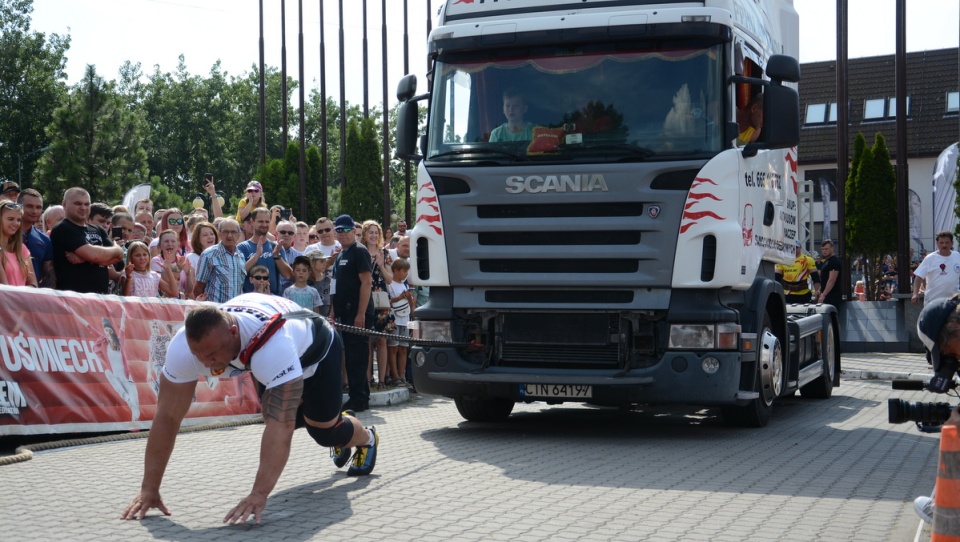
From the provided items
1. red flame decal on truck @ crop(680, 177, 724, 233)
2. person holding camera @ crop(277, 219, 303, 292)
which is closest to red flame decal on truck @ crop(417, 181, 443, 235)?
red flame decal on truck @ crop(680, 177, 724, 233)

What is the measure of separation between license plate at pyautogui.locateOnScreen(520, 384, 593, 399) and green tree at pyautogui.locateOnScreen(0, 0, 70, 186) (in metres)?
60.5

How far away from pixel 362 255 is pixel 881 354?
1397 centimetres

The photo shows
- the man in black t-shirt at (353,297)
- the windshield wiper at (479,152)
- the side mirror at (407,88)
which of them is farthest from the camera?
the man in black t-shirt at (353,297)

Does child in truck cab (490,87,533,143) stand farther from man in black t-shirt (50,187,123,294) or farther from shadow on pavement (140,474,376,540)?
man in black t-shirt (50,187,123,294)

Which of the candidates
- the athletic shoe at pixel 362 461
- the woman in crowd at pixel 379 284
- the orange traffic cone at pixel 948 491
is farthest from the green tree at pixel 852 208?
the orange traffic cone at pixel 948 491

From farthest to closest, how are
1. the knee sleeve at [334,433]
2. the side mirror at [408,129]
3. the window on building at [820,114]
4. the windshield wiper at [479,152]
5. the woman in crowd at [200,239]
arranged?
the window on building at [820,114] < the woman in crowd at [200,239] < the side mirror at [408,129] < the windshield wiper at [479,152] < the knee sleeve at [334,433]

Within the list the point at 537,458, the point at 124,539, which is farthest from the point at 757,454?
the point at 124,539

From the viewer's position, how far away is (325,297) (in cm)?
1427

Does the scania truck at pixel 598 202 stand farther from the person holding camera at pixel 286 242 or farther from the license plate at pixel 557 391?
the person holding camera at pixel 286 242

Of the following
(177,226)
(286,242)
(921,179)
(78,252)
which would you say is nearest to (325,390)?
(78,252)

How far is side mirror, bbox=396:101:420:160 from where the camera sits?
11.1 m

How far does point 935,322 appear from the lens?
5.49 metres

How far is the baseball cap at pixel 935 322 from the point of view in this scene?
17.9 ft

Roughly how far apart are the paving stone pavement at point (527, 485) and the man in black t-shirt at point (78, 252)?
5.97 feet
